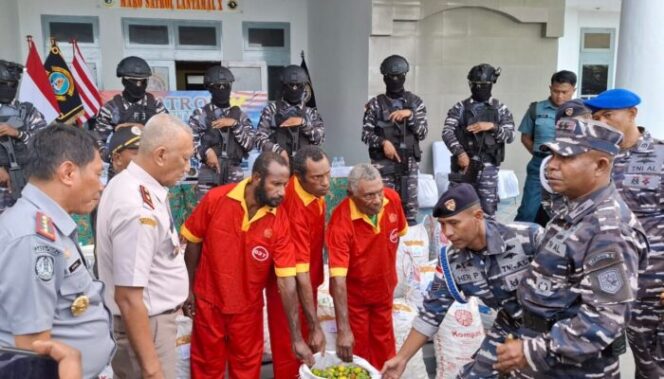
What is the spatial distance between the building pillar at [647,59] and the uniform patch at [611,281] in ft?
12.7

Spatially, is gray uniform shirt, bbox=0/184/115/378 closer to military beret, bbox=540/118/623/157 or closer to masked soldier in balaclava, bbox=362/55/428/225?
military beret, bbox=540/118/623/157

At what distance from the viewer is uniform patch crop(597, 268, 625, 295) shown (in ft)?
6.21

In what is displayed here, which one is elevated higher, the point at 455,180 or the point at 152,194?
the point at 152,194

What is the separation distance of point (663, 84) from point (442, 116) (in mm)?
3560

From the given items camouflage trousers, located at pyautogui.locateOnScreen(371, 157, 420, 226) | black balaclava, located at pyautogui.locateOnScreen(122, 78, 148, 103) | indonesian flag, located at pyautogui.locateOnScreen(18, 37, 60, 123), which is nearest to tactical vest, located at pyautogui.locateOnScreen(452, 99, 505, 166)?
camouflage trousers, located at pyautogui.locateOnScreen(371, 157, 420, 226)

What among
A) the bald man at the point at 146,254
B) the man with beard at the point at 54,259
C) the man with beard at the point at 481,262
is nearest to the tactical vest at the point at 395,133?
the man with beard at the point at 481,262

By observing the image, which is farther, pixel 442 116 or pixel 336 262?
pixel 442 116

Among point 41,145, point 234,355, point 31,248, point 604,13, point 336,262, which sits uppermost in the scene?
point 604,13

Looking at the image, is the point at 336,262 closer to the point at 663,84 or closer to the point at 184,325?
the point at 184,325

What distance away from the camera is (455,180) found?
242 inches

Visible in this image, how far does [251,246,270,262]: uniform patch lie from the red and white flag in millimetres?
5931

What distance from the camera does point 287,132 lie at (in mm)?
5844

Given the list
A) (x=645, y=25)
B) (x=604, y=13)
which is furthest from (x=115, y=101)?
(x=604, y=13)

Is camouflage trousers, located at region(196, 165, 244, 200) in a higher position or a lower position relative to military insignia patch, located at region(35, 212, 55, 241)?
lower
